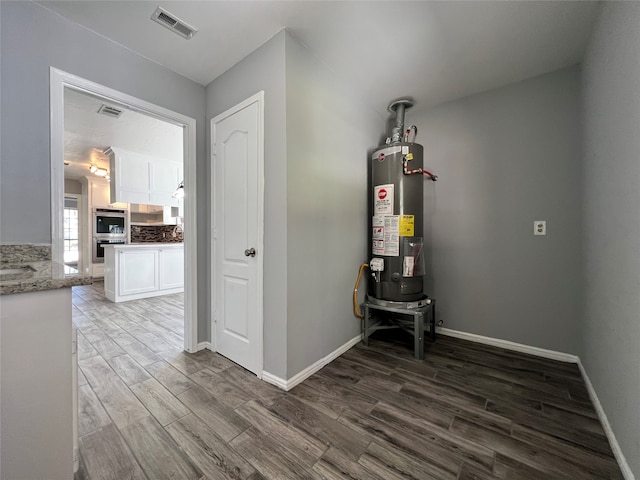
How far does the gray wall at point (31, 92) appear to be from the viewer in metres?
1.39

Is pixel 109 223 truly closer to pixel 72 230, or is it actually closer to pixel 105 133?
pixel 72 230

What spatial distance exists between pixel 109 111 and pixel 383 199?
3388mm

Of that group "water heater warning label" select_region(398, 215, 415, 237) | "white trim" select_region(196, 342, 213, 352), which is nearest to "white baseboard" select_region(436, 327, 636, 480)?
"water heater warning label" select_region(398, 215, 415, 237)

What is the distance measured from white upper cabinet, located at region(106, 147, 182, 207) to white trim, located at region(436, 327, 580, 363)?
17.6 ft

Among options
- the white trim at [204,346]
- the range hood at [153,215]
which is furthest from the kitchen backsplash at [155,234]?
the white trim at [204,346]

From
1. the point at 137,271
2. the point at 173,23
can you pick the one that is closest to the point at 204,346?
the point at 173,23

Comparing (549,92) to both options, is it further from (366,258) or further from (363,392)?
(363,392)

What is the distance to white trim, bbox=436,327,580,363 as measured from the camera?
2.06m

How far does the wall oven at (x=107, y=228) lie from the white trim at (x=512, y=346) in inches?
284

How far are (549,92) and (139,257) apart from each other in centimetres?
571

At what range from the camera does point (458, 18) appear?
1595mm

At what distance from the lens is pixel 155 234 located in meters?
6.51

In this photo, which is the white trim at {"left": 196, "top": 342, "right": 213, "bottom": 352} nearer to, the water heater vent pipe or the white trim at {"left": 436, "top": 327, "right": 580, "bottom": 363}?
the white trim at {"left": 436, "top": 327, "right": 580, "bottom": 363}

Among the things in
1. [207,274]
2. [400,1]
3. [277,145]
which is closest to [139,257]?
[207,274]
